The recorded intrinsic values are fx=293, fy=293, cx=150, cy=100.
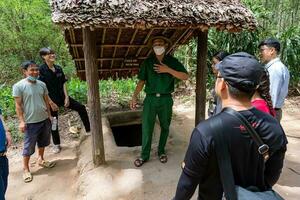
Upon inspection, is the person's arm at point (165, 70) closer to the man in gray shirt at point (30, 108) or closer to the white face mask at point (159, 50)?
the white face mask at point (159, 50)

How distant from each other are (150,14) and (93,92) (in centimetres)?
140

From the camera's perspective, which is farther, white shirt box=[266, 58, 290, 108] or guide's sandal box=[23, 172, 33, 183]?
guide's sandal box=[23, 172, 33, 183]

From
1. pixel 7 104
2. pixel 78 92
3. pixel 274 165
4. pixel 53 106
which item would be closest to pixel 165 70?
pixel 53 106

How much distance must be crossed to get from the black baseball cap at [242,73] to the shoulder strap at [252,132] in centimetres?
14

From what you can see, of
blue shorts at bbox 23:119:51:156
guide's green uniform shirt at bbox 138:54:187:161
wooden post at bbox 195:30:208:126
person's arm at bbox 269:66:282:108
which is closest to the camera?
person's arm at bbox 269:66:282:108

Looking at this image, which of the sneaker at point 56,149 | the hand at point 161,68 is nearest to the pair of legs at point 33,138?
the sneaker at point 56,149

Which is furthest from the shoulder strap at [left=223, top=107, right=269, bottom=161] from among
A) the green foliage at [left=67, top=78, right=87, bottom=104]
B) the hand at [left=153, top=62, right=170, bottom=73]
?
the green foliage at [left=67, top=78, right=87, bottom=104]

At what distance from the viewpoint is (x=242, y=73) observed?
1.61 metres

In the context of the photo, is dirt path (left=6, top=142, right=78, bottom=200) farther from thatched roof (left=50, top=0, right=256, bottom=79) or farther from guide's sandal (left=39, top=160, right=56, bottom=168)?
thatched roof (left=50, top=0, right=256, bottom=79)

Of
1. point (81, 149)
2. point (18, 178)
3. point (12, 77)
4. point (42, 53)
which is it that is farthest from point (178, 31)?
point (12, 77)

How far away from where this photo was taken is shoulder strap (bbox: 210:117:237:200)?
1583 mm

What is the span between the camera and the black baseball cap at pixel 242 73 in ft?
5.28

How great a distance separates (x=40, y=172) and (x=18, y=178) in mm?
348

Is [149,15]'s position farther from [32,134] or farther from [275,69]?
[32,134]
